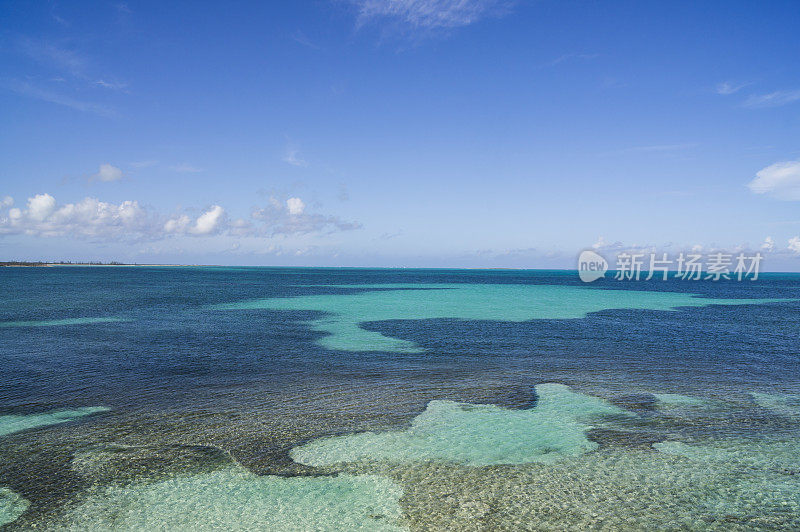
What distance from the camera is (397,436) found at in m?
9.67

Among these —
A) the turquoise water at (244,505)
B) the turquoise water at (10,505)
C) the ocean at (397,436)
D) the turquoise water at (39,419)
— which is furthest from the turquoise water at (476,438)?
the turquoise water at (39,419)

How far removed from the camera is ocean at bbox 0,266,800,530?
6883mm

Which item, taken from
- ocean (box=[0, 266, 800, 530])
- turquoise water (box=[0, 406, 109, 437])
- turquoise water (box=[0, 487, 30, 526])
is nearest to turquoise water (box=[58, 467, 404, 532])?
ocean (box=[0, 266, 800, 530])

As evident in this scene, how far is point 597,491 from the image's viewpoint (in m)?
7.42

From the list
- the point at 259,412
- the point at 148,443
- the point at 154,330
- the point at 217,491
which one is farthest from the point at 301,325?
the point at 217,491

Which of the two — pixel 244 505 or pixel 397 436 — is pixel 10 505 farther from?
pixel 397 436

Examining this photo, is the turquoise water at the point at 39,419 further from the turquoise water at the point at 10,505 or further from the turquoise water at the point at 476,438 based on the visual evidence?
the turquoise water at the point at 476,438

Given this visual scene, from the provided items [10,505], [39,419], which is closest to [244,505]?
[10,505]

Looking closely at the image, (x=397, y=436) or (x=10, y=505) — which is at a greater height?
(x=397, y=436)

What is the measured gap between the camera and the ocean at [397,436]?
271 inches

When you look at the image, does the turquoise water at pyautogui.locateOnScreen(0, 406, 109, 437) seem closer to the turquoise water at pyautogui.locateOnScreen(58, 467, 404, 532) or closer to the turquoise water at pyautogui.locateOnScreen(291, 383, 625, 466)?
the turquoise water at pyautogui.locateOnScreen(58, 467, 404, 532)

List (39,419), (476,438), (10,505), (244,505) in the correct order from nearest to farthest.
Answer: (10,505)
(244,505)
(476,438)
(39,419)

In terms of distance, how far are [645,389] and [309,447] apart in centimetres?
947

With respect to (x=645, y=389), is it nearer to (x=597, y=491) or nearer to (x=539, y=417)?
(x=539, y=417)
